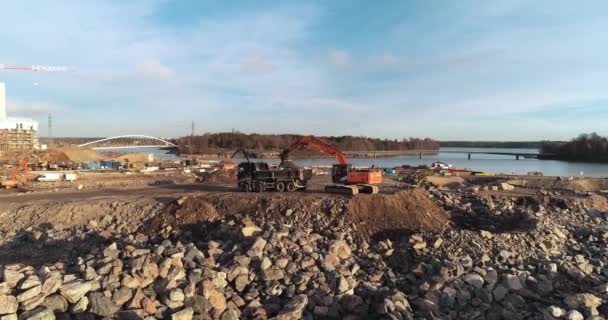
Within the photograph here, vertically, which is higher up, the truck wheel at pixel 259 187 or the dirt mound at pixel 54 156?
the dirt mound at pixel 54 156

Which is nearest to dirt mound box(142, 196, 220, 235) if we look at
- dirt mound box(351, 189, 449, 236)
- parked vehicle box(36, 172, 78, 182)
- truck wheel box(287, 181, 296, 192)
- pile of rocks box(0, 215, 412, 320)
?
pile of rocks box(0, 215, 412, 320)

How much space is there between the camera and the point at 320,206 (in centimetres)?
1864

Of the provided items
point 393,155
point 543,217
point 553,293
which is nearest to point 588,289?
A: point 553,293

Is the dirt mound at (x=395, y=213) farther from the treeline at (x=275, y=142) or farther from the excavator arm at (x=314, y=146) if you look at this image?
the treeline at (x=275, y=142)

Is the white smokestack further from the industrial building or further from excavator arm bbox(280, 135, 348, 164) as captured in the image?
excavator arm bbox(280, 135, 348, 164)

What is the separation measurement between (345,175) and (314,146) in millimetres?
2527

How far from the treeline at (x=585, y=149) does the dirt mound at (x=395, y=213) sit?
10623 cm

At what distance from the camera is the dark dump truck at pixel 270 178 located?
73.3 ft

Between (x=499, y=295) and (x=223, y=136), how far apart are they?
173022mm

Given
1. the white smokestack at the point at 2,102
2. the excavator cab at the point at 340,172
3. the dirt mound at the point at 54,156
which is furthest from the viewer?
the white smokestack at the point at 2,102

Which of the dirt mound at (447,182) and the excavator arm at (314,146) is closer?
the excavator arm at (314,146)

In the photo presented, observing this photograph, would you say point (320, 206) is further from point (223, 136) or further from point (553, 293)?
point (223, 136)

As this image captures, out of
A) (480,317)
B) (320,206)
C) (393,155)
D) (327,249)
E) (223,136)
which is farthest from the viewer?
(223,136)

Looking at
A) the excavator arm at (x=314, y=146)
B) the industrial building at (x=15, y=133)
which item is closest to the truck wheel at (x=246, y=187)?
the excavator arm at (x=314, y=146)
